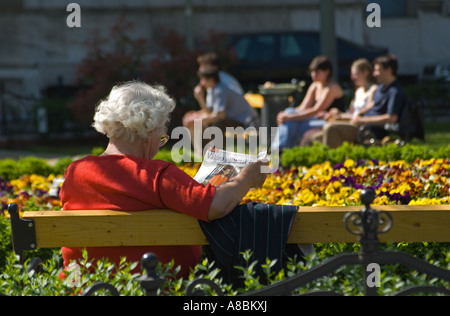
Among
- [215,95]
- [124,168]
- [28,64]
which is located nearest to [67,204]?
[124,168]

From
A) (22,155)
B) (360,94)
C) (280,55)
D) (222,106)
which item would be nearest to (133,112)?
(360,94)

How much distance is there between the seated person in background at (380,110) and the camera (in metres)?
9.02

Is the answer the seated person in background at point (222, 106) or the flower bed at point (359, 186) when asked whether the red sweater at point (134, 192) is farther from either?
the seated person in background at point (222, 106)

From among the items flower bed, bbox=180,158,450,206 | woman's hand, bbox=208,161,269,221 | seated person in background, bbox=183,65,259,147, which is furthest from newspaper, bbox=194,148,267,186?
seated person in background, bbox=183,65,259,147

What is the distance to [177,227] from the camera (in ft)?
10.8

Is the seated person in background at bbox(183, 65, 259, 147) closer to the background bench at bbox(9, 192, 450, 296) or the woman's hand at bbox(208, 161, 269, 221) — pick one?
the woman's hand at bbox(208, 161, 269, 221)

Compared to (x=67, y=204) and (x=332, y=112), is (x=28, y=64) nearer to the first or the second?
(x=332, y=112)

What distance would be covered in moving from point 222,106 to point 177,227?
309 inches

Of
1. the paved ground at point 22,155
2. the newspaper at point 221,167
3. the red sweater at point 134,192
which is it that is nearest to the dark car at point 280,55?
the paved ground at point 22,155

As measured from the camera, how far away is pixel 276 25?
24.5 metres

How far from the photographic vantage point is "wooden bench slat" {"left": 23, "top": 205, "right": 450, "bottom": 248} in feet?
10.7

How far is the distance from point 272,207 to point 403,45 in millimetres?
22281

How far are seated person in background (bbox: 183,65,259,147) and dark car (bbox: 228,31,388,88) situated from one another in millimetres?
7009

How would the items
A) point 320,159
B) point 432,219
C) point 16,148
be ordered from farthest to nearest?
point 16,148, point 320,159, point 432,219
